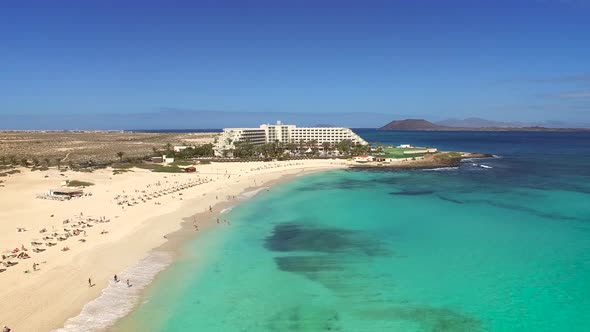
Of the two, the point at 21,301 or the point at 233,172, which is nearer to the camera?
the point at 21,301

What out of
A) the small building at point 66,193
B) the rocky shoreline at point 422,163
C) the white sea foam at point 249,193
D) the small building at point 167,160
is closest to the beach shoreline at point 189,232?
the white sea foam at point 249,193

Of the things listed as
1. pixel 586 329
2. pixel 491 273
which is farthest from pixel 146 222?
pixel 586 329

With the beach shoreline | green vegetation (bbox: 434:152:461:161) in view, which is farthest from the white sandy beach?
green vegetation (bbox: 434:152:461:161)

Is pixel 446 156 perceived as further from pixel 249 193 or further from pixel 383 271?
pixel 383 271

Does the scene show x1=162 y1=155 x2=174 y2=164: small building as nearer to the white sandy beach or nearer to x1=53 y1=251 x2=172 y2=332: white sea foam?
the white sandy beach

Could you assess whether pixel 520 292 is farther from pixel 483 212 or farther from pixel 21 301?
pixel 21 301

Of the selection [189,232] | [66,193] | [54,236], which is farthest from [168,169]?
[54,236]
